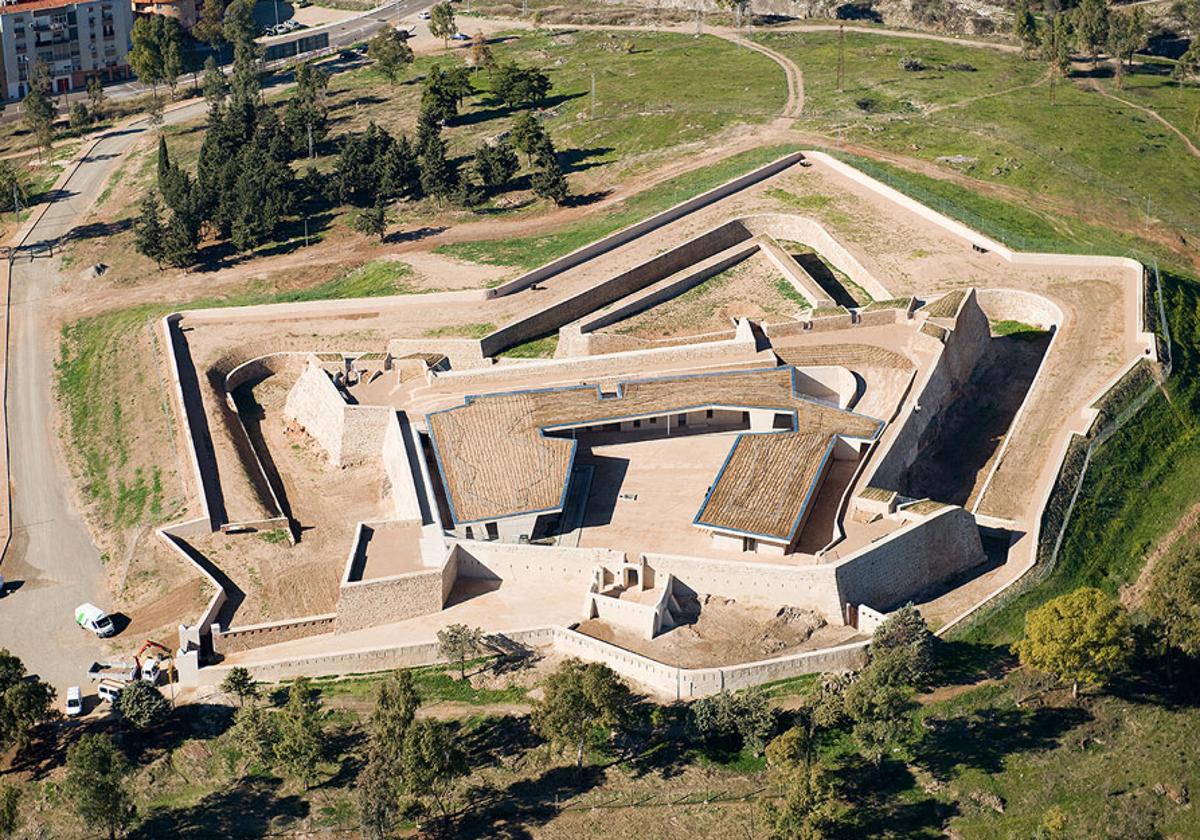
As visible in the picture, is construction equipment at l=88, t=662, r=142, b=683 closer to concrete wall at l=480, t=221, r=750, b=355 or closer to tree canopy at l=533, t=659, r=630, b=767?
tree canopy at l=533, t=659, r=630, b=767

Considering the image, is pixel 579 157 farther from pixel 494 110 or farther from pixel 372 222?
pixel 372 222

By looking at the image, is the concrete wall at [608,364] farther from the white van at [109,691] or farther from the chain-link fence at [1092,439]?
the white van at [109,691]

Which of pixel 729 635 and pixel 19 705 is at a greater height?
pixel 729 635

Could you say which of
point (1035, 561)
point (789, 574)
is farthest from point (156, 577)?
point (1035, 561)

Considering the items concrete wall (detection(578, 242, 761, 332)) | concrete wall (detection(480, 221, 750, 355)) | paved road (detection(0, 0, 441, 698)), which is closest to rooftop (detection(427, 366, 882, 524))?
concrete wall (detection(578, 242, 761, 332))

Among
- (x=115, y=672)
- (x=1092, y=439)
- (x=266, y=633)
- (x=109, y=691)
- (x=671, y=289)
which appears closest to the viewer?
(x=109, y=691)

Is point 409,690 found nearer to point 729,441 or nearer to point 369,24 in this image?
point 729,441

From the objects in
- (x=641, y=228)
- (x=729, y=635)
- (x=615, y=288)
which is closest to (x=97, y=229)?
(x=641, y=228)

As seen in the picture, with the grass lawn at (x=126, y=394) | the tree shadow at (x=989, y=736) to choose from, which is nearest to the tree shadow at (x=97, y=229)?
the grass lawn at (x=126, y=394)
